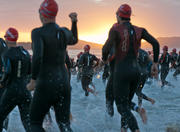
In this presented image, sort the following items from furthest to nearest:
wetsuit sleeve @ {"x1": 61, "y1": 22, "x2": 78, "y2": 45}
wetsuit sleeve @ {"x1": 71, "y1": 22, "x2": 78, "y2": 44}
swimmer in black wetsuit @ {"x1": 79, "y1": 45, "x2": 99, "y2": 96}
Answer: swimmer in black wetsuit @ {"x1": 79, "y1": 45, "x2": 99, "y2": 96}
wetsuit sleeve @ {"x1": 71, "y1": 22, "x2": 78, "y2": 44}
wetsuit sleeve @ {"x1": 61, "y1": 22, "x2": 78, "y2": 45}

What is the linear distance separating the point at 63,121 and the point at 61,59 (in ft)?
2.42

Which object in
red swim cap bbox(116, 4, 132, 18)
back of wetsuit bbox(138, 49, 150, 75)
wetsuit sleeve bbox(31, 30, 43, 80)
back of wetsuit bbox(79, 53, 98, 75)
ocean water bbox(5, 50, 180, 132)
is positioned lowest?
ocean water bbox(5, 50, 180, 132)

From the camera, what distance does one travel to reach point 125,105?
175 inches

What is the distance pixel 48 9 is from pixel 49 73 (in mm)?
725

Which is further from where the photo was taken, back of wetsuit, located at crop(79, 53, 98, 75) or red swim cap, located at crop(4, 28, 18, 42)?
back of wetsuit, located at crop(79, 53, 98, 75)

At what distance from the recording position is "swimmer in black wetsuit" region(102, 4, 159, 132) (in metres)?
4.22

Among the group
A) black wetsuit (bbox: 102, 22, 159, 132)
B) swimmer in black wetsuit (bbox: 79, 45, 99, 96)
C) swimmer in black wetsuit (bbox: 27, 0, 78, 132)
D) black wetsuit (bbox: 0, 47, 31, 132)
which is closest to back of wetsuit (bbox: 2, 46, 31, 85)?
black wetsuit (bbox: 0, 47, 31, 132)

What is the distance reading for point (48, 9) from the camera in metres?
3.18

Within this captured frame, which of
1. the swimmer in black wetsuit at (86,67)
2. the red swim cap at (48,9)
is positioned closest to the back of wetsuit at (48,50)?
the red swim cap at (48,9)

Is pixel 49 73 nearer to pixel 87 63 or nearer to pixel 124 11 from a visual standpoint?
pixel 124 11

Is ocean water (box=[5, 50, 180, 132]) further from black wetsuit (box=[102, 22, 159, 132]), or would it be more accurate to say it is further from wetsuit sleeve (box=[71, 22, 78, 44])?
wetsuit sleeve (box=[71, 22, 78, 44])

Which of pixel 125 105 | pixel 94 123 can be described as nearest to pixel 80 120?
pixel 94 123

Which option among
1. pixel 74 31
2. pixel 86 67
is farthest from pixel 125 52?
pixel 86 67

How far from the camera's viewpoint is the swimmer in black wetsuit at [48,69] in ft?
10.3
